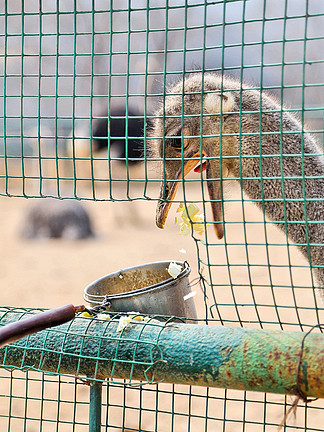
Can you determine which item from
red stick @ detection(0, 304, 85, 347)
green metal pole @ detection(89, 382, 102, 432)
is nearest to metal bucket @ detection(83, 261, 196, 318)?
green metal pole @ detection(89, 382, 102, 432)

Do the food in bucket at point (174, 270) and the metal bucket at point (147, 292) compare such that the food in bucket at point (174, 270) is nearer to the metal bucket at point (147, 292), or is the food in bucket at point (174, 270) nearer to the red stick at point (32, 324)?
the metal bucket at point (147, 292)

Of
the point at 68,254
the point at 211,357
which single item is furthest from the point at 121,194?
the point at 211,357

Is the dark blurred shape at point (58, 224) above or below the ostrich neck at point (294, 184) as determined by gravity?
below

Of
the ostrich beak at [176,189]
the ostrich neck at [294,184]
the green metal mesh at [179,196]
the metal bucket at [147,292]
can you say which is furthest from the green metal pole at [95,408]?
the ostrich neck at [294,184]

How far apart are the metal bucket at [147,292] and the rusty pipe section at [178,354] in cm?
16

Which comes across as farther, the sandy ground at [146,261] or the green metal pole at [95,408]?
the sandy ground at [146,261]

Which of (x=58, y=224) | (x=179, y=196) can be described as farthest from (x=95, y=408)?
(x=179, y=196)

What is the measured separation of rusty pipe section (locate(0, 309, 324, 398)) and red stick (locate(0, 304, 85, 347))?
0.29 metres

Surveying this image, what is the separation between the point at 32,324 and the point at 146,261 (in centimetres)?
797

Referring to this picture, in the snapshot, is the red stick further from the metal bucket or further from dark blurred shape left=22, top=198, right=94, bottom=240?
dark blurred shape left=22, top=198, right=94, bottom=240

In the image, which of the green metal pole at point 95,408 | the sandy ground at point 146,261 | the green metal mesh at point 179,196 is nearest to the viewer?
the green metal mesh at point 179,196

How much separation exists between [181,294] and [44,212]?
10.2 meters

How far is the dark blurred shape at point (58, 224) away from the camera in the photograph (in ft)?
38.2

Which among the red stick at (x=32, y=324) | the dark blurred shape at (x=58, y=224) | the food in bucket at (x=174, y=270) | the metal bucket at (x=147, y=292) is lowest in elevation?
the dark blurred shape at (x=58, y=224)
